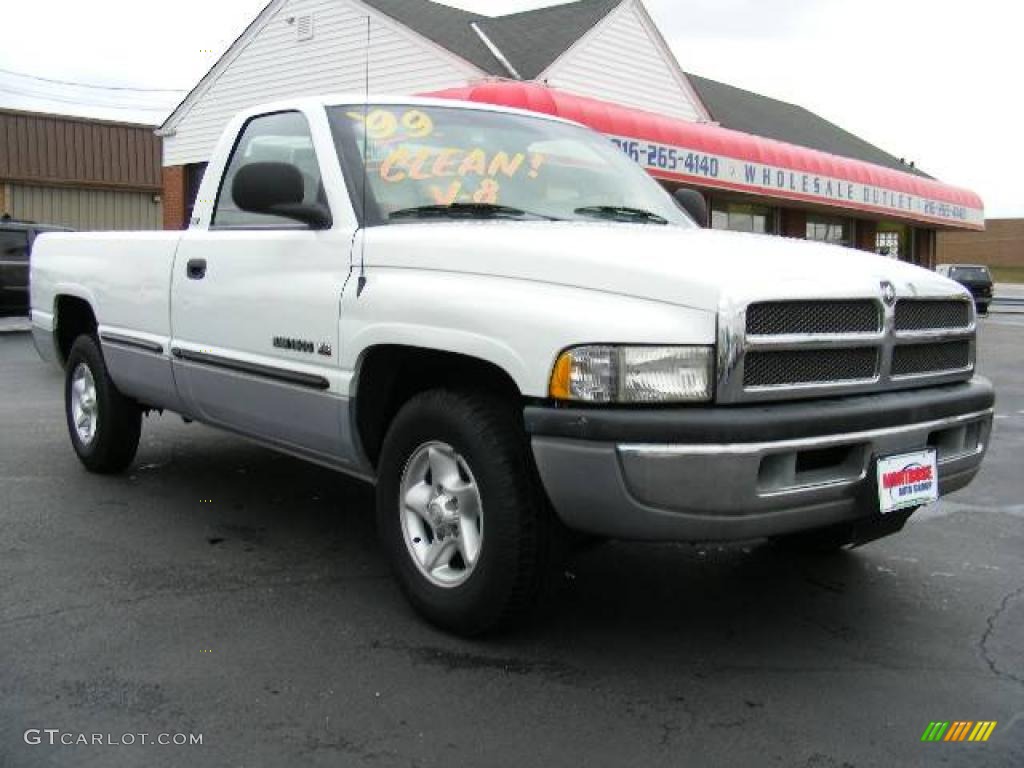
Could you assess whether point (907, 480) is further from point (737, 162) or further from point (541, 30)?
point (541, 30)

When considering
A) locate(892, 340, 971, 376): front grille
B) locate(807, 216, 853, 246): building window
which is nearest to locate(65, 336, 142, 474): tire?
locate(892, 340, 971, 376): front grille

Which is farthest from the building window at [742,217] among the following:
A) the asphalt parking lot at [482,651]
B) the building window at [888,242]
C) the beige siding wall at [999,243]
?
the beige siding wall at [999,243]

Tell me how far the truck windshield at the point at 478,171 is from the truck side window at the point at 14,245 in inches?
519

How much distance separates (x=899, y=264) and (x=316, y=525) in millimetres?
2882

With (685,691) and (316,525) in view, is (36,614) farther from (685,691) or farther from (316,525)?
(685,691)

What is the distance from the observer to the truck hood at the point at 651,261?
3.04 metres

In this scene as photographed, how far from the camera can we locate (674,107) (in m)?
21.6

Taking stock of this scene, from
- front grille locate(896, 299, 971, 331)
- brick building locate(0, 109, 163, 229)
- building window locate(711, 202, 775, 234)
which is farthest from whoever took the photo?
brick building locate(0, 109, 163, 229)

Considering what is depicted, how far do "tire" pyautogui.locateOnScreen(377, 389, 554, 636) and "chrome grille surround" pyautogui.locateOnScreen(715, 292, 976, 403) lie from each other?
71 centimetres

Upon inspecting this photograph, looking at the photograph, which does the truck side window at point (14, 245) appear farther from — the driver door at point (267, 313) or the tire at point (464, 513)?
the tire at point (464, 513)

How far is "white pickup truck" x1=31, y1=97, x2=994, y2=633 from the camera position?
2.98 meters

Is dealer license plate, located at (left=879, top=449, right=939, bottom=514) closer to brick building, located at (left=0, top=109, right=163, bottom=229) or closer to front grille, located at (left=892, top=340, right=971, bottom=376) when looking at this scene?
front grille, located at (left=892, top=340, right=971, bottom=376)

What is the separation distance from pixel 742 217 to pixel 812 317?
20972mm

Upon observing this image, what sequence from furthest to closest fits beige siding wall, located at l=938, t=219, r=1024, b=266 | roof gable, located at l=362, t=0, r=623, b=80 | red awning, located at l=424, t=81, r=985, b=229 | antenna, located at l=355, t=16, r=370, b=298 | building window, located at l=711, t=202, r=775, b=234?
1. beige siding wall, located at l=938, t=219, r=1024, b=266
2. building window, located at l=711, t=202, r=775, b=234
3. roof gable, located at l=362, t=0, r=623, b=80
4. red awning, located at l=424, t=81, r=985, b=229
5. antenna, located at l=355, t=16, r=370, b=298
